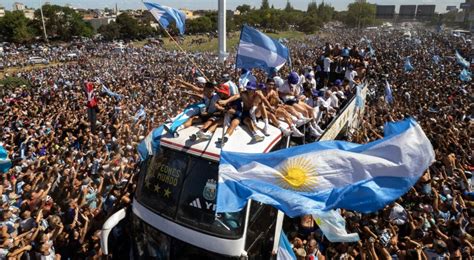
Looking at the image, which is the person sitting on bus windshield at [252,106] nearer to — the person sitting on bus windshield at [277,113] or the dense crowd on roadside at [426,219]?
the person sitting on bus windshield at [277,113]

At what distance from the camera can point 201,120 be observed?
244 inches

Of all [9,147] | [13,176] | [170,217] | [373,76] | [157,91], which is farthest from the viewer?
[373,76]

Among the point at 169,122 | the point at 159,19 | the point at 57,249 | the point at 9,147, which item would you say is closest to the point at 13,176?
the point at 9,147

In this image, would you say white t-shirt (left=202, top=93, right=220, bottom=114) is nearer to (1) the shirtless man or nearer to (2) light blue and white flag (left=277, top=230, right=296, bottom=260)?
(1) the shirtless man

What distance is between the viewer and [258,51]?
10289 millimetres

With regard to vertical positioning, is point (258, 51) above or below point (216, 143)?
above

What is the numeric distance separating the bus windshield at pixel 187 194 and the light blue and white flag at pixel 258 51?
18.2 feet

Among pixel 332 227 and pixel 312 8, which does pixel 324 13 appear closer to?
pixel 312 8

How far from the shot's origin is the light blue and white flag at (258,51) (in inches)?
401

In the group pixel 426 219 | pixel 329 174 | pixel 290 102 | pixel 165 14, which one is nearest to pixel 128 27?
pixel 165 14

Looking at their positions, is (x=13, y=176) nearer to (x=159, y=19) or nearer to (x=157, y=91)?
(x=159, y=19)

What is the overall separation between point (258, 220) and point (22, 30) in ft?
239

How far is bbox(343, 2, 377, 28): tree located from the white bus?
12010 cm

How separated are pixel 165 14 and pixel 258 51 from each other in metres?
2.82
